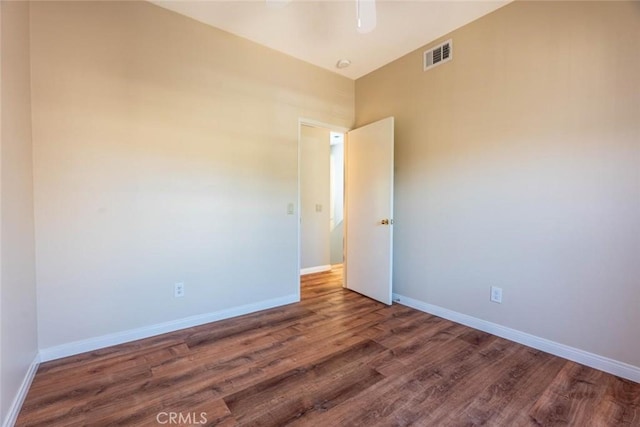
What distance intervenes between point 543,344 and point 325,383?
1700 millimetres

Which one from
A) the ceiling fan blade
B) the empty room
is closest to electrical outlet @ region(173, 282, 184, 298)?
the empty room

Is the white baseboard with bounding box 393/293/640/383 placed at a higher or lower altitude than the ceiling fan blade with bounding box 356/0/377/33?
→ lower

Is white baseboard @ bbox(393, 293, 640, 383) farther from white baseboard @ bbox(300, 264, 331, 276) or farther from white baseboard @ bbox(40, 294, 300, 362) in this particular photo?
white baseboard @ bbox(300, 264, 331, 276)

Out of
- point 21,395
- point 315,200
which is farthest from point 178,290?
point 315,200

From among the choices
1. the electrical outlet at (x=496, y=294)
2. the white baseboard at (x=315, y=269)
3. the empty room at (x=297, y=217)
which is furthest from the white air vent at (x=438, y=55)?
the white baseboard at (x=315, y=269)

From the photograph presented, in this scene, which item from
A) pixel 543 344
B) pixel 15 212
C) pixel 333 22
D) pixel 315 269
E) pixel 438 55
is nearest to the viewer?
pixel 15 212

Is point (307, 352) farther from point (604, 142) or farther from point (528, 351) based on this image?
point (604, 142)

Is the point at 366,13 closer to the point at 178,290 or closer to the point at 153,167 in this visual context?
the point at 153,167

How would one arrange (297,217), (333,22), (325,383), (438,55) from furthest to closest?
(297,217) → (438,55) → (333,22) → (325,383)

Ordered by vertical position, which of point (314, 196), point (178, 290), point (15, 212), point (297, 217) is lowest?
point (178, 290)

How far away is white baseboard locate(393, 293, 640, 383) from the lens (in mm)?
1825

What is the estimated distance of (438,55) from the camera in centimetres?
275

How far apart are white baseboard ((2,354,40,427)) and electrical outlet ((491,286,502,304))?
316 cm

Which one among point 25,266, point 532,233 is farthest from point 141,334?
point 532,233
